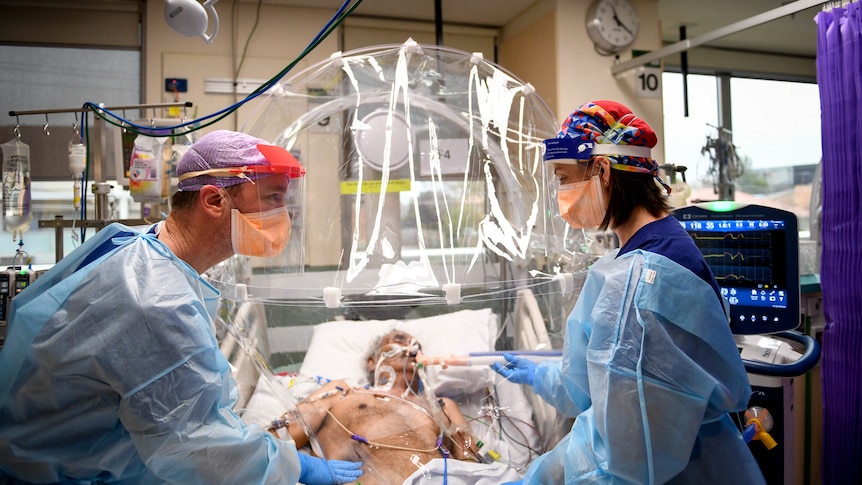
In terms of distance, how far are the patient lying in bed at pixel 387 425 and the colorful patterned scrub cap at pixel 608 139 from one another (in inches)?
34.3

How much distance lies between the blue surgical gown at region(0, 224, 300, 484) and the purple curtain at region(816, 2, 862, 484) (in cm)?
198

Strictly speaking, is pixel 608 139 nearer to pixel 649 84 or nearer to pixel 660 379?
pixel 660 379

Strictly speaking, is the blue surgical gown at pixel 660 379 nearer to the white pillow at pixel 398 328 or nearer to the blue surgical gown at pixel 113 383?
the blue surgical gown at pixel 113 383

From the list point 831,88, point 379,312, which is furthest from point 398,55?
point 831,88

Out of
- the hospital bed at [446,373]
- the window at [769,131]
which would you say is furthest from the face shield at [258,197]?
the window at [769,131]

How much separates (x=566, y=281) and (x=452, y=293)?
0.37 metres

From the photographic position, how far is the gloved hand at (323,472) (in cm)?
142

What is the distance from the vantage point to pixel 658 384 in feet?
3.56

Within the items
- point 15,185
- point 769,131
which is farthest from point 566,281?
point 769,131

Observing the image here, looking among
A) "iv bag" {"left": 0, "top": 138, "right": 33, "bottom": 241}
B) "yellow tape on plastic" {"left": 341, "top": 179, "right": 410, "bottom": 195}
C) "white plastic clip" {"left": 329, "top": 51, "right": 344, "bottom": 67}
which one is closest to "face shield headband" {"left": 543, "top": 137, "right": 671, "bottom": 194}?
"yellow tape on plastic" {"left": 341, "top": 179, "right": 410, "bottom": 195}

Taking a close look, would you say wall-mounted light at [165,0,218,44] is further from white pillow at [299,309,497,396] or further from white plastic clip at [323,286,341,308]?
white pillow at [299,309,497,396]

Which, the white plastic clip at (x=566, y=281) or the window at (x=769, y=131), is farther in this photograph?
the window at (x=769, y=131)

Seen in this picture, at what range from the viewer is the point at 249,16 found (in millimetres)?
3490

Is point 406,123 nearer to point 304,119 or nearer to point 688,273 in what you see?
point 304,119
